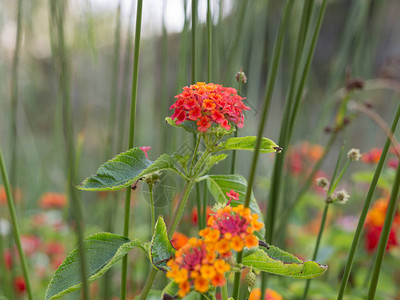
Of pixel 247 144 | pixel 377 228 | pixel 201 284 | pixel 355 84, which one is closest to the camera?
pixel 201 284

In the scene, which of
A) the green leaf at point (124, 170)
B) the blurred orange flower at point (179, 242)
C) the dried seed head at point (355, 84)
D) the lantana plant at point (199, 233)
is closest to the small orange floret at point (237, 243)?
the lantana plant at point (199, 233)

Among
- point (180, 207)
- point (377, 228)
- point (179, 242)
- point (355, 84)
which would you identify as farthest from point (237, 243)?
point (377, 228)

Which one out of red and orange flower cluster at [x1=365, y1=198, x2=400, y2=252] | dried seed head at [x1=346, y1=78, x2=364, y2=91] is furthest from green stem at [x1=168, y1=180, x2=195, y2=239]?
red and orange flower cluster at [x1=365, y1=198, x2=400, y2=252]

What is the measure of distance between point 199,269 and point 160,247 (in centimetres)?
8

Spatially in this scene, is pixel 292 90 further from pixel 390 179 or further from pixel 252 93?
pixel 252 93

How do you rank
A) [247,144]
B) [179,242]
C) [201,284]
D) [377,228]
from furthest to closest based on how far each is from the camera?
[377,228] → [179,242] → [247,144] → [201,284]

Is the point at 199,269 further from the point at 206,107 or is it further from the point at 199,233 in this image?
the point at 206,107

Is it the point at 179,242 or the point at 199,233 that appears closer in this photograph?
the point at 199,233

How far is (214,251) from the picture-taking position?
0.33 metres

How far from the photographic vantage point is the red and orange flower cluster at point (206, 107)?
0.39 meters

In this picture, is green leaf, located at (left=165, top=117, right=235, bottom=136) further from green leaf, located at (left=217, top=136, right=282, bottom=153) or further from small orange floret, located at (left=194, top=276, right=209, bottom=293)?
small orange floret, located at (left=194, top=276, right=209, bottom=293)

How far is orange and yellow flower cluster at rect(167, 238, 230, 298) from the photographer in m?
0.31

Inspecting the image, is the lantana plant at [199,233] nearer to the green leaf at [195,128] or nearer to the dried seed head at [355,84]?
the green leaf at [195,128]

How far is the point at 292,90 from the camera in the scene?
1.35 feet
